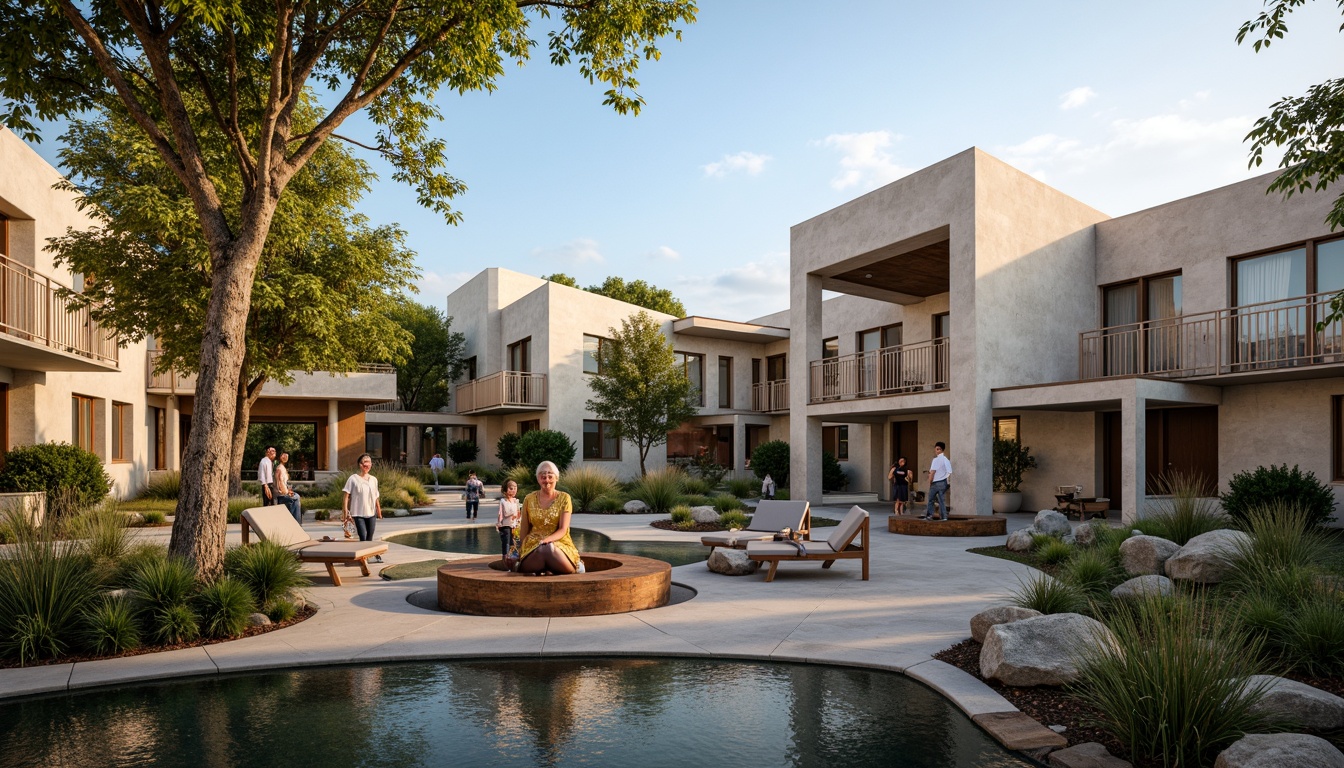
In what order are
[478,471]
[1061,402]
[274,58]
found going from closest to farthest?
[274,58] < [1061,402] < [478,471]

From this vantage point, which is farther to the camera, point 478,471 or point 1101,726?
point 478,471

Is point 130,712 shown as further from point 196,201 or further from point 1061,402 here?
point 1061,402

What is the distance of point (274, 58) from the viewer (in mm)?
8352

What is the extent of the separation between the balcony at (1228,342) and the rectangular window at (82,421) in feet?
73.2

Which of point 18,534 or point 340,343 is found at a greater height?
point 340,343

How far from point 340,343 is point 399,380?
2255 cm

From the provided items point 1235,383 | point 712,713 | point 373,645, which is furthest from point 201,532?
point 1235,383

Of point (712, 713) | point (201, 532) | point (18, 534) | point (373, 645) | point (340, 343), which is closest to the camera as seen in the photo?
point (712, 713)

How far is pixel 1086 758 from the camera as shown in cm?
432

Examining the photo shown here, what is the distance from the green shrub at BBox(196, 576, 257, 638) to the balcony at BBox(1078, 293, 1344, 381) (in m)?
15.9

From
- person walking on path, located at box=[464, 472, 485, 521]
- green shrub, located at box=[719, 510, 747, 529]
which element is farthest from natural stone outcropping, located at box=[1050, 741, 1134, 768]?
person walking on path, located at box=[464, 472, 485, 521]

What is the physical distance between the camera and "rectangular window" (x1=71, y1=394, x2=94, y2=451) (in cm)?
1823

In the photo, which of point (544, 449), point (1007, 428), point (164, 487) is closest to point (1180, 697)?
point (1007, 428)

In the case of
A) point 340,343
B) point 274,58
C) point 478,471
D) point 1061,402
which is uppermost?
point 274,58
